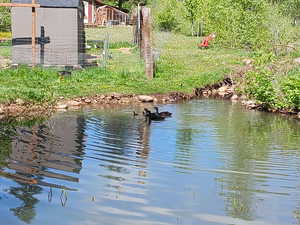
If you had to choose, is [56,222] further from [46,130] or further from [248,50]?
[248,50]

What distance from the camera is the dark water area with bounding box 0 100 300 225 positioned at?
7.61 metres

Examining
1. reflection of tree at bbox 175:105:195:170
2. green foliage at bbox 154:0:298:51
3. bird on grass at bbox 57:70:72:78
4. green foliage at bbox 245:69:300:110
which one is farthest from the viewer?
green foliage at bbox 154:0:298:51

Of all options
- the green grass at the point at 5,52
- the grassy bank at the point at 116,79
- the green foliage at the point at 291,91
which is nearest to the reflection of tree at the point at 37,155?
the grassy bank at the point at 116,79

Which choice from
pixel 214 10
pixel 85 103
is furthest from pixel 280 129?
pixel 214 10

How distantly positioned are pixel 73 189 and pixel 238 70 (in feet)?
56.8

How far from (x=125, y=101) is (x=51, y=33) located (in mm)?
7053

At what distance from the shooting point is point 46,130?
46.2ft

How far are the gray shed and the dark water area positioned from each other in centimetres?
958

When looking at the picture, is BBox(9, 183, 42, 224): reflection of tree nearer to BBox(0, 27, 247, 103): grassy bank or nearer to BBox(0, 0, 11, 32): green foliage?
BBox(0, 27, 247, 103): grassy bank

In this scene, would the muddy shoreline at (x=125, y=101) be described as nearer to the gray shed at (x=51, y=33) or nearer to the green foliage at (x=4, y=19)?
the gray shed at (x=51, y=33)

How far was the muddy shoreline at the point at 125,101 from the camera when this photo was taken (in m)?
17.1

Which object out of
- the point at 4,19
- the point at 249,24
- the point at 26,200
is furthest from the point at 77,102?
the point at 4,19

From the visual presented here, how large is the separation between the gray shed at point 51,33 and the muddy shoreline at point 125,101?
5.79 metres

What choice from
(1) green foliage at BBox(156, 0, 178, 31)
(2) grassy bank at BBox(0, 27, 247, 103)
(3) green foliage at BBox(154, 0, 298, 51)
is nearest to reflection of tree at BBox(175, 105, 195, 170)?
(2) grassy bank at BBox(0, 27, 247, 103)
